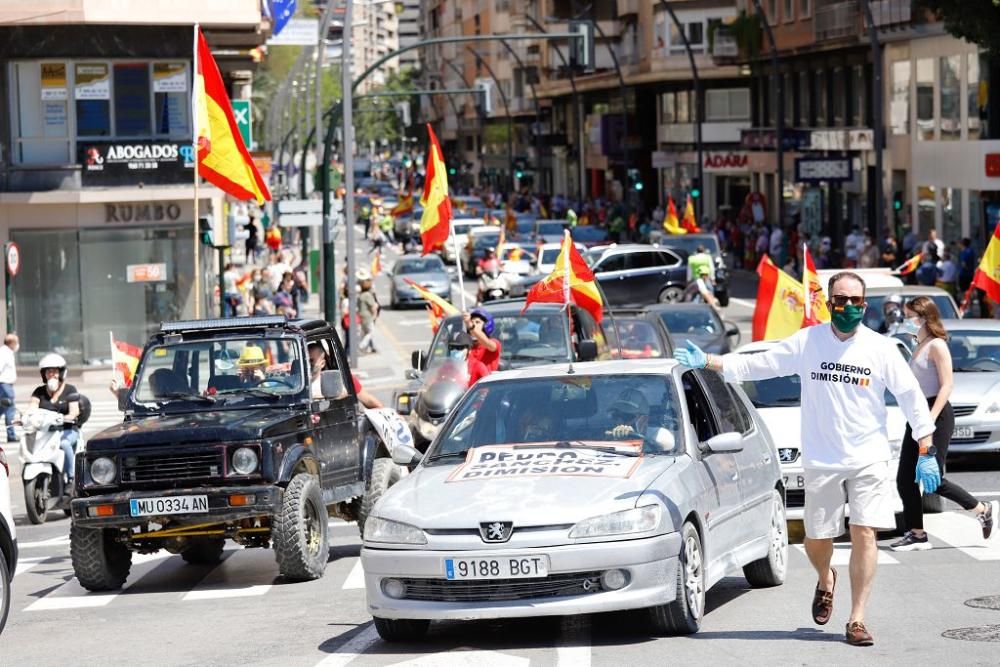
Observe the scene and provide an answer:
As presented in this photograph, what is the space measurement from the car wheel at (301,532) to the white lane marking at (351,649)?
8.02 ft

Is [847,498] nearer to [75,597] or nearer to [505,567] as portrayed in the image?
[505,567]

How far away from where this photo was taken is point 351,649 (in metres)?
10.0

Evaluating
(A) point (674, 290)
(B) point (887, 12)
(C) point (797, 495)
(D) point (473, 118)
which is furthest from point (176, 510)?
(D) point (473, 118)

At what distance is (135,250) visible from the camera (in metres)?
38.4

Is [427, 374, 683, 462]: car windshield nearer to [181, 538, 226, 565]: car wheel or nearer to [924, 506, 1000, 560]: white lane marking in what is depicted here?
[924, 506, 1000, 560]: white lane marking

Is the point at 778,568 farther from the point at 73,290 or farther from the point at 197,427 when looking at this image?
the point at 73,290

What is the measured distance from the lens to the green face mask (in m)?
9.44

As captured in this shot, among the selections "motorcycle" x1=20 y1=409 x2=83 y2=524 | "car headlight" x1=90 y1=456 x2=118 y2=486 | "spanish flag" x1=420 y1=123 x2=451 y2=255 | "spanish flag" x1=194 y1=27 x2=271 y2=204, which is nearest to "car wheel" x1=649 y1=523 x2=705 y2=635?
"car headlight" x1=90 y1=456 x2=118 y2=486

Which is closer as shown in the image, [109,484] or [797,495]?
[109,484]

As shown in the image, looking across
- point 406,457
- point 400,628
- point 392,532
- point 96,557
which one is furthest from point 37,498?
point 392,532

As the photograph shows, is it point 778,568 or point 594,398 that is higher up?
point 594,398

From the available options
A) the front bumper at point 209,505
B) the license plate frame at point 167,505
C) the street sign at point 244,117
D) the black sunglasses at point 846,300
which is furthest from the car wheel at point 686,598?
the street sign at point 244,117

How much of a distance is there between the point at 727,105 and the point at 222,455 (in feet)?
229

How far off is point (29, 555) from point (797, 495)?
6551 mm
